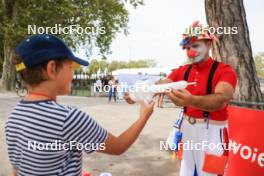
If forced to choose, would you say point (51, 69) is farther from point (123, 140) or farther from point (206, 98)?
point (206, 98)

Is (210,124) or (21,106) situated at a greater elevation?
(21,106)

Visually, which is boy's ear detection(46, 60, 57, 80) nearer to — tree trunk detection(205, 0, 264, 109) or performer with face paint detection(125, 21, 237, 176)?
performer with face paint detection(125, 21, 237, 176)

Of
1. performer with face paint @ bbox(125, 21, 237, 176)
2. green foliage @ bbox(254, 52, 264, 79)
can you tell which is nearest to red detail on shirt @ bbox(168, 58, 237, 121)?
performer with face paint @ bbox(125, 21, 237, 176)

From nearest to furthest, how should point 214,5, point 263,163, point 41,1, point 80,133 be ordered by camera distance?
point 80,133 < point 263,163 < point 214,5 < point 41,1

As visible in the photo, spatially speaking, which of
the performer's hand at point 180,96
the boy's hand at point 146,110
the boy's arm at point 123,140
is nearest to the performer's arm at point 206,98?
the performer's hand at point 180,96

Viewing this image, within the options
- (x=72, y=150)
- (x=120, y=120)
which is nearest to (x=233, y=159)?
(x=72, y=150)

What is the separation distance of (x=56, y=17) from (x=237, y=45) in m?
22.2

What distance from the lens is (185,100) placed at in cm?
270

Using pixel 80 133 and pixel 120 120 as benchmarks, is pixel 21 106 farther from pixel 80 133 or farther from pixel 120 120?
pixel 120 120

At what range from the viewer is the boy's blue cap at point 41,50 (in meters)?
1.87

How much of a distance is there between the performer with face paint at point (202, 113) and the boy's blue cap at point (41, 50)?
146 cm

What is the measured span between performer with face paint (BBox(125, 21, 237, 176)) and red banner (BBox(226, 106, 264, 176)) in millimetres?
988

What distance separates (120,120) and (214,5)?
678 centimetres

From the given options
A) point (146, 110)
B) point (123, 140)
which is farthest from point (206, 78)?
point (123, 140)
